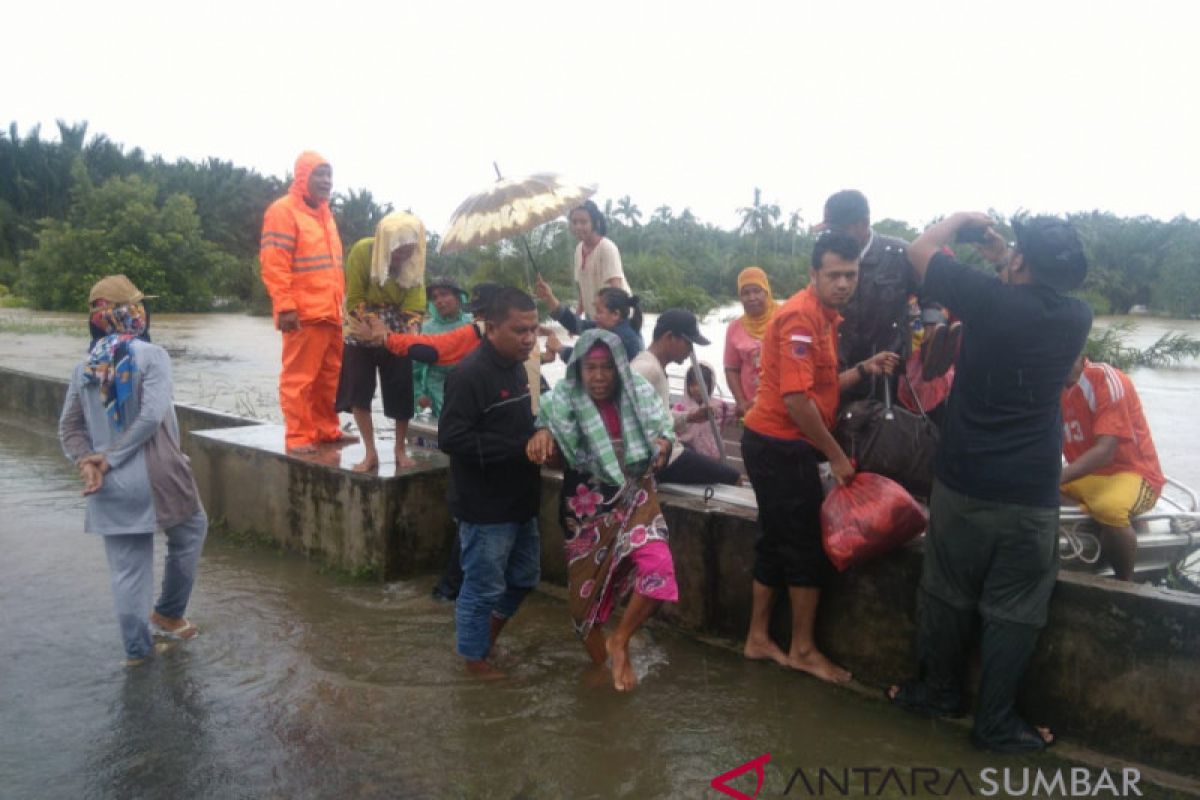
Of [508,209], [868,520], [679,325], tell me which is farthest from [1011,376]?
[508,209]

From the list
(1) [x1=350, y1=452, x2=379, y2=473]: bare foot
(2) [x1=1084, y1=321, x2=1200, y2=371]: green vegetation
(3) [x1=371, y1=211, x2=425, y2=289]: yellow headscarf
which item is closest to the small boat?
(1) [x1=350, y1=452, x2=379, y2=473]: bare foot

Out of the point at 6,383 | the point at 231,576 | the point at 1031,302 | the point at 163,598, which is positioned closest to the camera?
the point at 1031,302

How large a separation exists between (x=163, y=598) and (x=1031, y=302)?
3.64 meters

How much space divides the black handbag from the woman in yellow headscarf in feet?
5.22

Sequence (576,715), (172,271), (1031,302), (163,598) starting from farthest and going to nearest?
(172,271) < (163,598) < (576,715) < (1031,302)

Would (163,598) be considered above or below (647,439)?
below

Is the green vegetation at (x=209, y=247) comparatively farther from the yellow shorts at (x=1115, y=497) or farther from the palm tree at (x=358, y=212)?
the yellow shorts at (x=1115, y=497)

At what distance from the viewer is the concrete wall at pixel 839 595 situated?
299 cm

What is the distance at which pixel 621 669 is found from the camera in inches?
144

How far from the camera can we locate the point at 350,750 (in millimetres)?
3145

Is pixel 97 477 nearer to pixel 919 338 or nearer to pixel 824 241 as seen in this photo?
pixel 824 241

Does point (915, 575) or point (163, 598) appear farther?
point (163, 598)

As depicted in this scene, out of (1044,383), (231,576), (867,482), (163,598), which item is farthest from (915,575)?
(231,576)

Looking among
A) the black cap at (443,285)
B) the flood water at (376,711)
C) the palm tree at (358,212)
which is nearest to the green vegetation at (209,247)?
the palm tree at (358,212)
